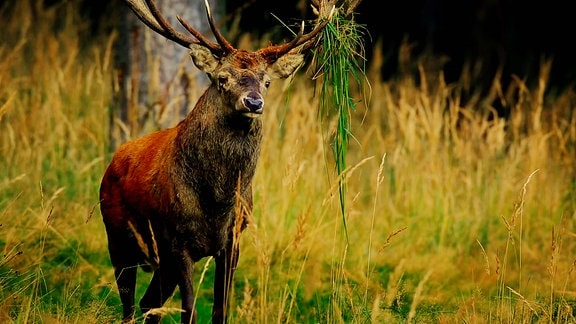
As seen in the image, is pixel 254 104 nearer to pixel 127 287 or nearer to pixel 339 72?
pixel 339 72

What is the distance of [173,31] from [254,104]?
0.66 m

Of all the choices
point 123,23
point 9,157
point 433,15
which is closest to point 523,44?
point 433,15

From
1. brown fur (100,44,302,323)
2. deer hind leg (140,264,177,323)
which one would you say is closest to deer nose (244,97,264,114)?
brown fur (100,44,302,323)

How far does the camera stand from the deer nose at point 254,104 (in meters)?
4.25

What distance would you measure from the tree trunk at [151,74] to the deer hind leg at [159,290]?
1.81 meters

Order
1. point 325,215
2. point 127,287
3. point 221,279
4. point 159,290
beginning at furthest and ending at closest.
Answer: point 325,215 < point 127,287 < point 159,290 < point 221,279

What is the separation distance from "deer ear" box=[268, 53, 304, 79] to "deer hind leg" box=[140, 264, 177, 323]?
985 mm

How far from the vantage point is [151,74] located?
6715 mm

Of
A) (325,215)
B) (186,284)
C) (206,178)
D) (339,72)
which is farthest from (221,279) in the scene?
(325,215)

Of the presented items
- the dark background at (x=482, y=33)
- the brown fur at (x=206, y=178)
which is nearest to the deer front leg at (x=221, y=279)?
the brown fur at (x=206, y=178)

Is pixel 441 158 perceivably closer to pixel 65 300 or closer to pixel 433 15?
pixel 65 300

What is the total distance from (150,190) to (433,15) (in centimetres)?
792

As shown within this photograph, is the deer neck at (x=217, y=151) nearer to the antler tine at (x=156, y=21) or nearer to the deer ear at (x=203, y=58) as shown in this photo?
the deer ear at (x=203, y=58)

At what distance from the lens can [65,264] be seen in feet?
19.1
